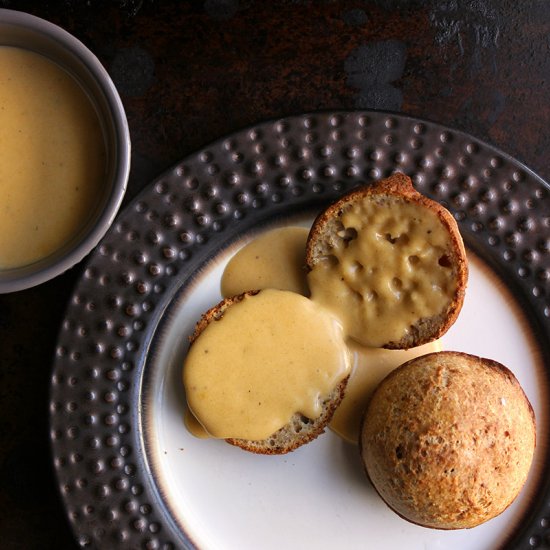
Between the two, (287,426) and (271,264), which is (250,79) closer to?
(271,264)

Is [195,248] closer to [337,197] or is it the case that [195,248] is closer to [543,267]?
[337,197]

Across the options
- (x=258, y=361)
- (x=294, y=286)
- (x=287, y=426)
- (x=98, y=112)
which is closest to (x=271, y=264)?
(x=294, y=286)

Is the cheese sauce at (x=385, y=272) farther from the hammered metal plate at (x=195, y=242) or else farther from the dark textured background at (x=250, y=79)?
the dark textured background at (x=250, y=79)

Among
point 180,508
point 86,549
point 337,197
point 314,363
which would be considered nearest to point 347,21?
→ point 337,197

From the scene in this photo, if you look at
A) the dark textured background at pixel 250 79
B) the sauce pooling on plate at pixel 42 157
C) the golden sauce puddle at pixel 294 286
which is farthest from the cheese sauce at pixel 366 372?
the sauce pooling on plate at pixel 42 157

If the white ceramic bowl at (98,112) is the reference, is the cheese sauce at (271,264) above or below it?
below
